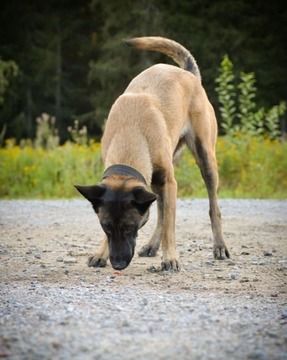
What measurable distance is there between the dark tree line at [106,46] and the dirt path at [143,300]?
18003mm

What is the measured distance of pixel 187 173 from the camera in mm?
13266

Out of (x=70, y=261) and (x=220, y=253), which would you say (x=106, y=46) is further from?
(x=70, y=261)

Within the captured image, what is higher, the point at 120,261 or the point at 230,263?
the point at 120,261

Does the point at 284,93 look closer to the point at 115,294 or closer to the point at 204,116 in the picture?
the point at 204,116

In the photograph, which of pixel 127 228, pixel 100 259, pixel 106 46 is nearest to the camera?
pixel 127 228

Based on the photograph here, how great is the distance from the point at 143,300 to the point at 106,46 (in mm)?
26317

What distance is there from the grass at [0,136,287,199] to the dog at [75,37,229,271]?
5475 millimetres

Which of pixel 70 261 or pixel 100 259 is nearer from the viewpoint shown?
pixel 100 259

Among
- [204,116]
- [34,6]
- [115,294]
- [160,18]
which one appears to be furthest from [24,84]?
[115,294]

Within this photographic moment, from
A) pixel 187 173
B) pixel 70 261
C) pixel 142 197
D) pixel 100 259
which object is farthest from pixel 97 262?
pixel 187 173

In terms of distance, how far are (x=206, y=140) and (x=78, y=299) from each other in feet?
10.1

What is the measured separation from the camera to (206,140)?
707cm

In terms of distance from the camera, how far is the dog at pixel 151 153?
5223 mm

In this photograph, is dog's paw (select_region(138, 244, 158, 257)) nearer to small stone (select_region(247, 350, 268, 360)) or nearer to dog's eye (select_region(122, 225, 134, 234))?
dog's eye (select_region(122, 225, 134, 234))
